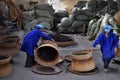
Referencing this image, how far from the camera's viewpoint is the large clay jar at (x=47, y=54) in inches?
286

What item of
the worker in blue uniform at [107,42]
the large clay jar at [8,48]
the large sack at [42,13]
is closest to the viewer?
the worker in blue uniform at [107,42]

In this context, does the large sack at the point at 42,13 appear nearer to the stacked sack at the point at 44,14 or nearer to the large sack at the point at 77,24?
the stacked sack at the point at 44,14

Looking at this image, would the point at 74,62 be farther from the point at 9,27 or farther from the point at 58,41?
the point at 9,27

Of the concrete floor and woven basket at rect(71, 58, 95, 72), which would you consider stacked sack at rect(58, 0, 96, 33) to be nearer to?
the concrete floor

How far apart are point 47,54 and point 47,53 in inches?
1.1

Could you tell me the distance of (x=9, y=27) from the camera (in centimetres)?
1141

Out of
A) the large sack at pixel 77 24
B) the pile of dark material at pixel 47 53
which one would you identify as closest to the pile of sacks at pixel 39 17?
the large sack at pixel 77 24

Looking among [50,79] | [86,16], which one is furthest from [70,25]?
[50,79]

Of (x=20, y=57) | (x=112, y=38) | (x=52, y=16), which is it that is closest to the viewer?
(x=112, y=38)

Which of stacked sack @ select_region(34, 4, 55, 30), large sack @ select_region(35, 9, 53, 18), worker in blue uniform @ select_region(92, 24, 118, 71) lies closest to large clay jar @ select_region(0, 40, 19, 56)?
worker in blue uniform @ select_region(92, 24, 118, 71)

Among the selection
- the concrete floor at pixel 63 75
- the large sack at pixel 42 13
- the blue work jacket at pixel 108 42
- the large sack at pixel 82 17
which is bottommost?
the concrete floor at pixel 63 75

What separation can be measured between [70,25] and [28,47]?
5858 mm

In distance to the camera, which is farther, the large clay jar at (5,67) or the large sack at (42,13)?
the large sack at (42,13)

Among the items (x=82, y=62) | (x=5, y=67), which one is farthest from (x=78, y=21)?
(x=5, y=67)
